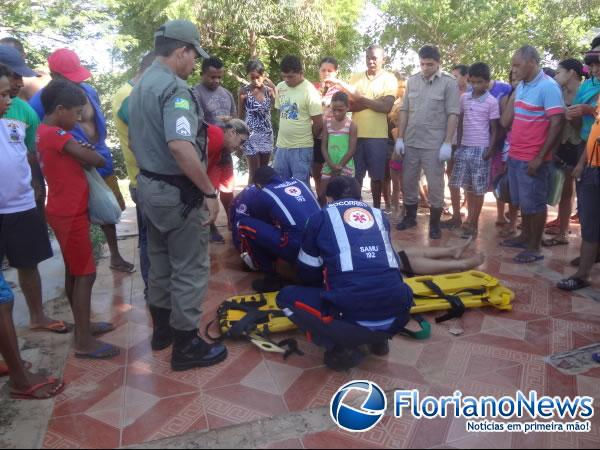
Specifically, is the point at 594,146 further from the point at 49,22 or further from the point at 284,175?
the point at 49,22

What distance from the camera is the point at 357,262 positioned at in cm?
269

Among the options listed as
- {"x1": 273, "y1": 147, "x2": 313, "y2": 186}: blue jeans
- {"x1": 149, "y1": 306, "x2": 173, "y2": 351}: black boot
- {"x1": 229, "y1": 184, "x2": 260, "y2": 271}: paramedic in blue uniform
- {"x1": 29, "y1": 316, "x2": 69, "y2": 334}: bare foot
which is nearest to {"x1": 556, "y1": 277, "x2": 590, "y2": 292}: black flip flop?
{"x1": 229, "y1": 184, "x2": 260, "y2": 271}: paramedic in blue uniform

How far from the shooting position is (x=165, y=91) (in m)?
2.52

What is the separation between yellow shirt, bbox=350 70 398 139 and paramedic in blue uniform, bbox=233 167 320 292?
6.50 ft

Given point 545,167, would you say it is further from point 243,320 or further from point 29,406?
point 29,406

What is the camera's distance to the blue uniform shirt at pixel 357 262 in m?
2.65

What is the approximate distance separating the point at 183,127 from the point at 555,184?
3800mm

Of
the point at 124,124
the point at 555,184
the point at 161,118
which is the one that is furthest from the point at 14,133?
the point at 555,184

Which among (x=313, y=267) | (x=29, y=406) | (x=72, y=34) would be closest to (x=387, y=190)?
(x=313, y=267)

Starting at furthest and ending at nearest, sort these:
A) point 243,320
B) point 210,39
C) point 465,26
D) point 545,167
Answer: point 465,26 < point 210,39 < point 545,167 < point 243,320

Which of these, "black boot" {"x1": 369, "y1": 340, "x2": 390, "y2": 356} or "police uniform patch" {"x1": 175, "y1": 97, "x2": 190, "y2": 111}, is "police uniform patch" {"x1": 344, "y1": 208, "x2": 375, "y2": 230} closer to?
"black boot" {"x1": 369, "y1": 340, "x2": 390, "y2": 356}

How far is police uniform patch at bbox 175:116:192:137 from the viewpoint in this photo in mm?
2480

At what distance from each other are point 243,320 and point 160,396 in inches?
29.1

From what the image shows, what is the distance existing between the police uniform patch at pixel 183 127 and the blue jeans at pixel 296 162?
2780 millimetres
